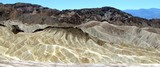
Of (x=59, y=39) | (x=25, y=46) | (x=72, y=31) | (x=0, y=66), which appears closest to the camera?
(x=0, y=66)

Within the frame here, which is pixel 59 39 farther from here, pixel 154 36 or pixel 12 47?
pixel 154 36

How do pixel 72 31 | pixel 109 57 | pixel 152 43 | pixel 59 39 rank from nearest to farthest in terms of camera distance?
pixel 109 57 < pixel 59 39 < pixel 72 31 < pixel 152 43

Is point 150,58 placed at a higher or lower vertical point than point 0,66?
lower

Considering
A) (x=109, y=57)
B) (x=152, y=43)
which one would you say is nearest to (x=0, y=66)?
(x=109, y=57)

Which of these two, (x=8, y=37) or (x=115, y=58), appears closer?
(x=115, y=58)

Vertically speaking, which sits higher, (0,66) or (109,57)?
(0,66)

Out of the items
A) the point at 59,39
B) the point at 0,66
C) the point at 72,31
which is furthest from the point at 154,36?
the point at 0,66

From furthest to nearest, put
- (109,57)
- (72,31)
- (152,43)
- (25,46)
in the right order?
(152,43) < (72,31) < (25,46) < (109,57)

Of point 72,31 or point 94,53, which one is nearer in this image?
point 94,53

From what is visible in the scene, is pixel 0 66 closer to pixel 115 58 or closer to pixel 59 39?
pixel 115 58
